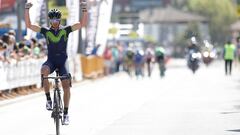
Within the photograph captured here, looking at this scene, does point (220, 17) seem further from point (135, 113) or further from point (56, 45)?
point (56, 45)

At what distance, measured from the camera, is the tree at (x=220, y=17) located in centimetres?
13812

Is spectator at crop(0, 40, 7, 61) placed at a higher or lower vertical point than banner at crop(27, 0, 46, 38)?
lower

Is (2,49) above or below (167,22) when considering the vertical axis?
above

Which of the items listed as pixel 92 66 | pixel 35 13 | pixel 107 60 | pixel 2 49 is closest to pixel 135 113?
pixel 2 49

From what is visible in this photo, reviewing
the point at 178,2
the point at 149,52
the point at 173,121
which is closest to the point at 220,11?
the point at 178,2

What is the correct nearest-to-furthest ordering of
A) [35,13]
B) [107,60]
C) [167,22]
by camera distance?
[35,13] < [107,60] < [167,22]

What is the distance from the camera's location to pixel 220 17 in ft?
457

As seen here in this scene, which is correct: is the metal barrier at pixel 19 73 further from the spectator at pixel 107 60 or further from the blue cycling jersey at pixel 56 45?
the spectator at pixel 107 60

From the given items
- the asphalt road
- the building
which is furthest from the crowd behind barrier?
the building

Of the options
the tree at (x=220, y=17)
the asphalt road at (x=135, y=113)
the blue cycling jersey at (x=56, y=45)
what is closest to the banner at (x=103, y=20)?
the asphalt road at (x=135, y=113)

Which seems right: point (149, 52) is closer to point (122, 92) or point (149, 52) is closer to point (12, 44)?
point (122, 92)

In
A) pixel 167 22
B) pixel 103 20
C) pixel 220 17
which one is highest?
pixel 103 20

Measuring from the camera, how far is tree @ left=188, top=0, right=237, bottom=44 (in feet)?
453

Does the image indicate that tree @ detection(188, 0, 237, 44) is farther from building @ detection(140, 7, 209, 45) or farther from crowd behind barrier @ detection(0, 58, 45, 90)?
crowd behind barrier @ detection(0, 58, 45, 90)
